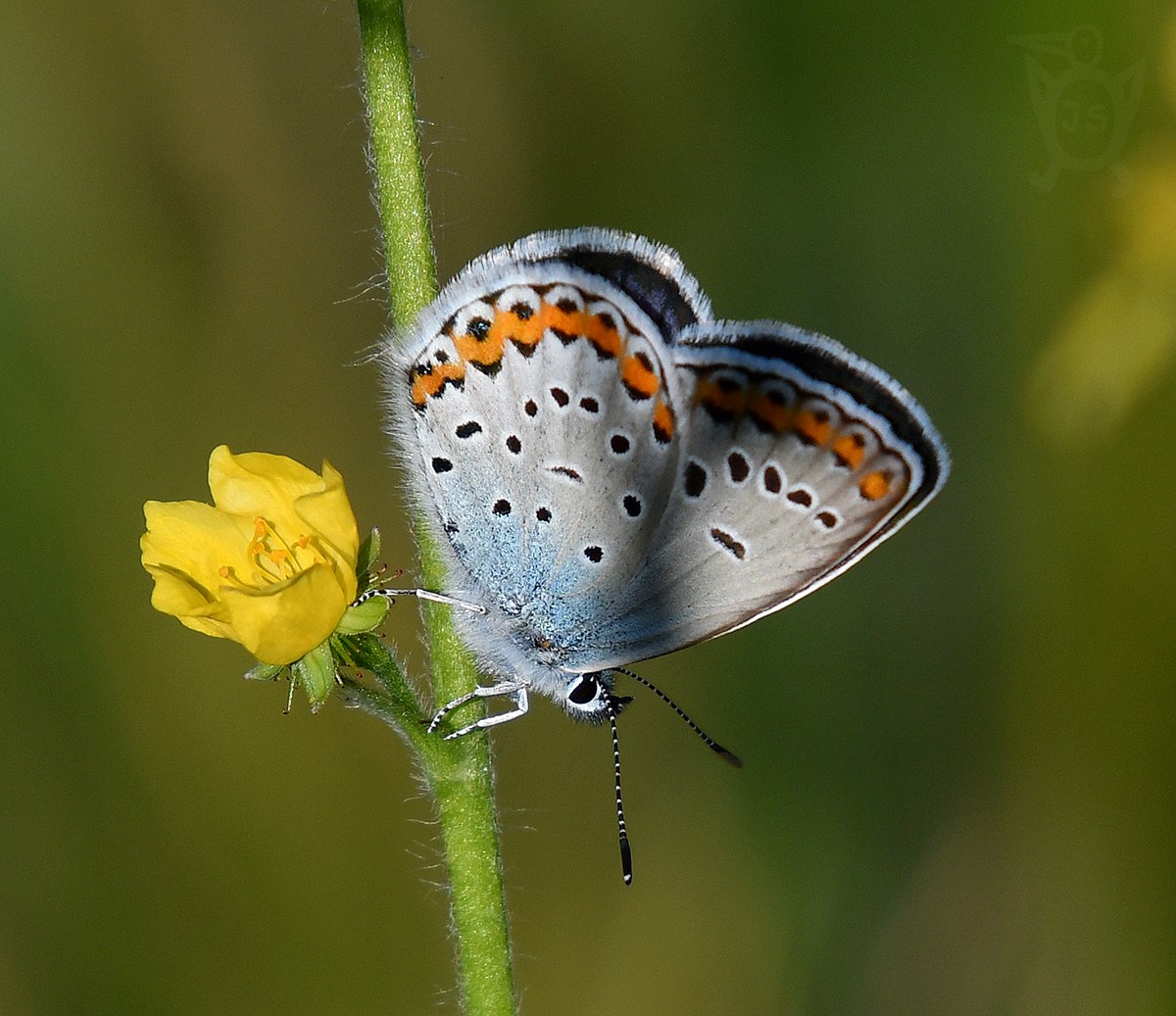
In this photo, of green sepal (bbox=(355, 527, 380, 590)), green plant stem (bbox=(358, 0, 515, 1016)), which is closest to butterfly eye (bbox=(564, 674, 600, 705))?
green plant stem (bbox=(358, 0, 515, 1016))

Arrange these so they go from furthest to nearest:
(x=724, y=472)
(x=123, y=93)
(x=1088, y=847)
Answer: (x=123, y=93) → (x=1088, y=847) → (x=724, y=472)

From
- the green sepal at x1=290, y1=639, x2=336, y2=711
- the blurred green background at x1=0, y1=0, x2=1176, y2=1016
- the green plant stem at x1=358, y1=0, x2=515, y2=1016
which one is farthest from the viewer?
the blurred green background at x1=0, y1=0, x2=1176, y2=1016

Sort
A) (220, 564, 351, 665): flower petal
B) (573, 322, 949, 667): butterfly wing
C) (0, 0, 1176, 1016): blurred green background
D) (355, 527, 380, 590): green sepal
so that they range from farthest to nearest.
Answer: (0, 0, 1176, 1016): blurred green background < (573, 322, 949, 667): butterfly wing < (355, 527, 380, 590): green sepal < (220, 564, 351, 665): flower petal

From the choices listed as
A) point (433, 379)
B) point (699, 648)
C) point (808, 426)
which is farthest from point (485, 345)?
point (699, 648)

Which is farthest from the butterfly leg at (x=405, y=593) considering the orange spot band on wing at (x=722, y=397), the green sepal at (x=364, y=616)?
the orange spot band on wing at (x=722, y=397)

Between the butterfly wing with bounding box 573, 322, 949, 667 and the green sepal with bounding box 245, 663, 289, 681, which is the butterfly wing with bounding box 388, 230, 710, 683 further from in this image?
the green sepal with bounding box 245, 663, 289, 681

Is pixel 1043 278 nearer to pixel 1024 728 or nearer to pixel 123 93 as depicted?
pixel 1024 728

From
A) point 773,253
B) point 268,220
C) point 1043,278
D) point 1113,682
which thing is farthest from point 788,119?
point 1113,682
